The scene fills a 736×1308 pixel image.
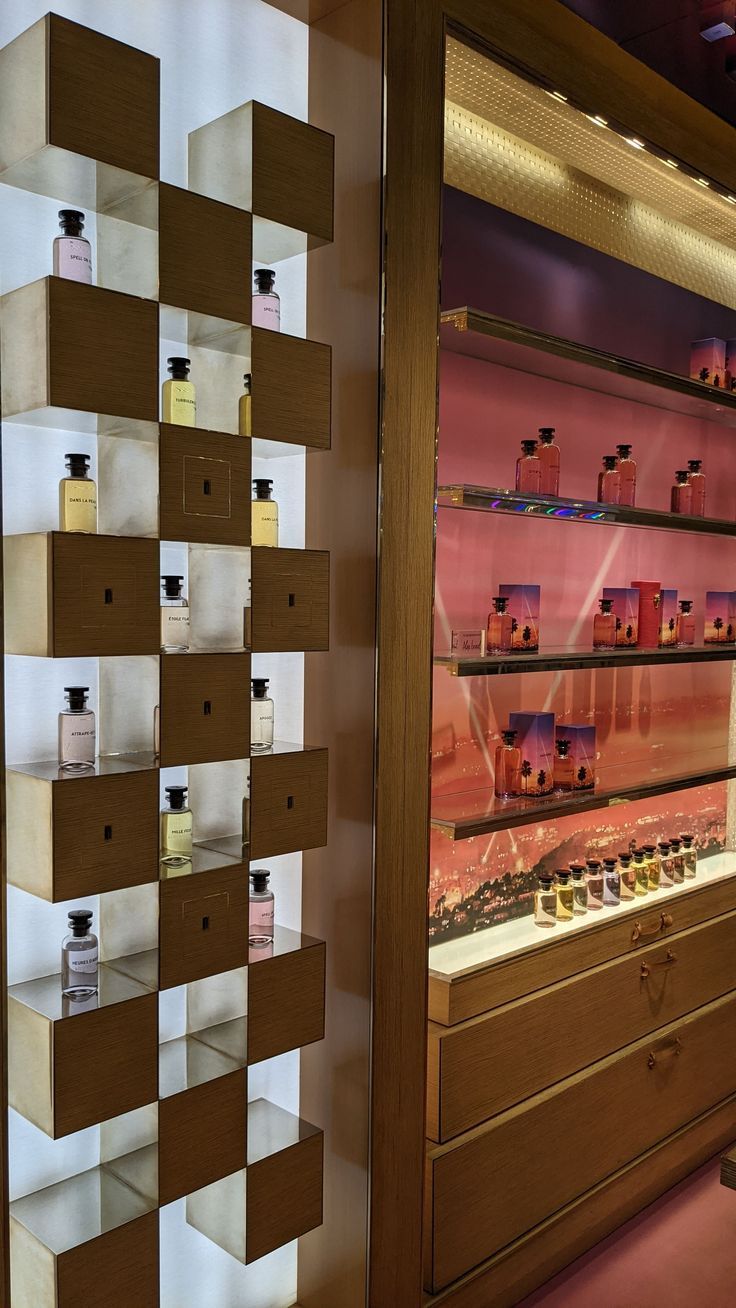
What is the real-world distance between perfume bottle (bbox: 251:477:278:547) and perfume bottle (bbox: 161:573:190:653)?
0.58 ft

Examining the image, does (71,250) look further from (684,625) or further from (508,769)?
(684,625)

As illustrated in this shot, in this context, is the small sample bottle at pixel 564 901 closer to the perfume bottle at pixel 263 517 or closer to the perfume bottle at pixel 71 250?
the perfume bottle at pixel 263 517

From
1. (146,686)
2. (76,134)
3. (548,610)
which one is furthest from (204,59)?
(548,610)

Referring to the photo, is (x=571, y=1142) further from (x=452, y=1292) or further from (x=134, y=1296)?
(x=134, y=1296)

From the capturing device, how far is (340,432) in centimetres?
201

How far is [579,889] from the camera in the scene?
2.77 m

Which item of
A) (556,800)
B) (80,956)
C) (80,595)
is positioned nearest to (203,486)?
(80,595)

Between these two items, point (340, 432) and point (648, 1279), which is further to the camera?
point (648, 1279)

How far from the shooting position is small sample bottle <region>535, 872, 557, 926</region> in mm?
2697

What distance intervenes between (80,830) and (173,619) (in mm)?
389

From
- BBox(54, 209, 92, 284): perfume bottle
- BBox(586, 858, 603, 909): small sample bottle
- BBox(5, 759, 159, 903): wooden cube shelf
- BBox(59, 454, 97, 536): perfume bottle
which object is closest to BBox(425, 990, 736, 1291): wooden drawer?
BBox(586, 858, 603, 909): small sample bottle

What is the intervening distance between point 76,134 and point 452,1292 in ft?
7.62

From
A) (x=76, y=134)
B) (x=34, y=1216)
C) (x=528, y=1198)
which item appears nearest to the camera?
(x=76, y=134)

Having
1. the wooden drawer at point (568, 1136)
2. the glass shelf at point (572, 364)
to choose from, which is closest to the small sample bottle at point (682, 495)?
the glass shelf at point (572, 364)
